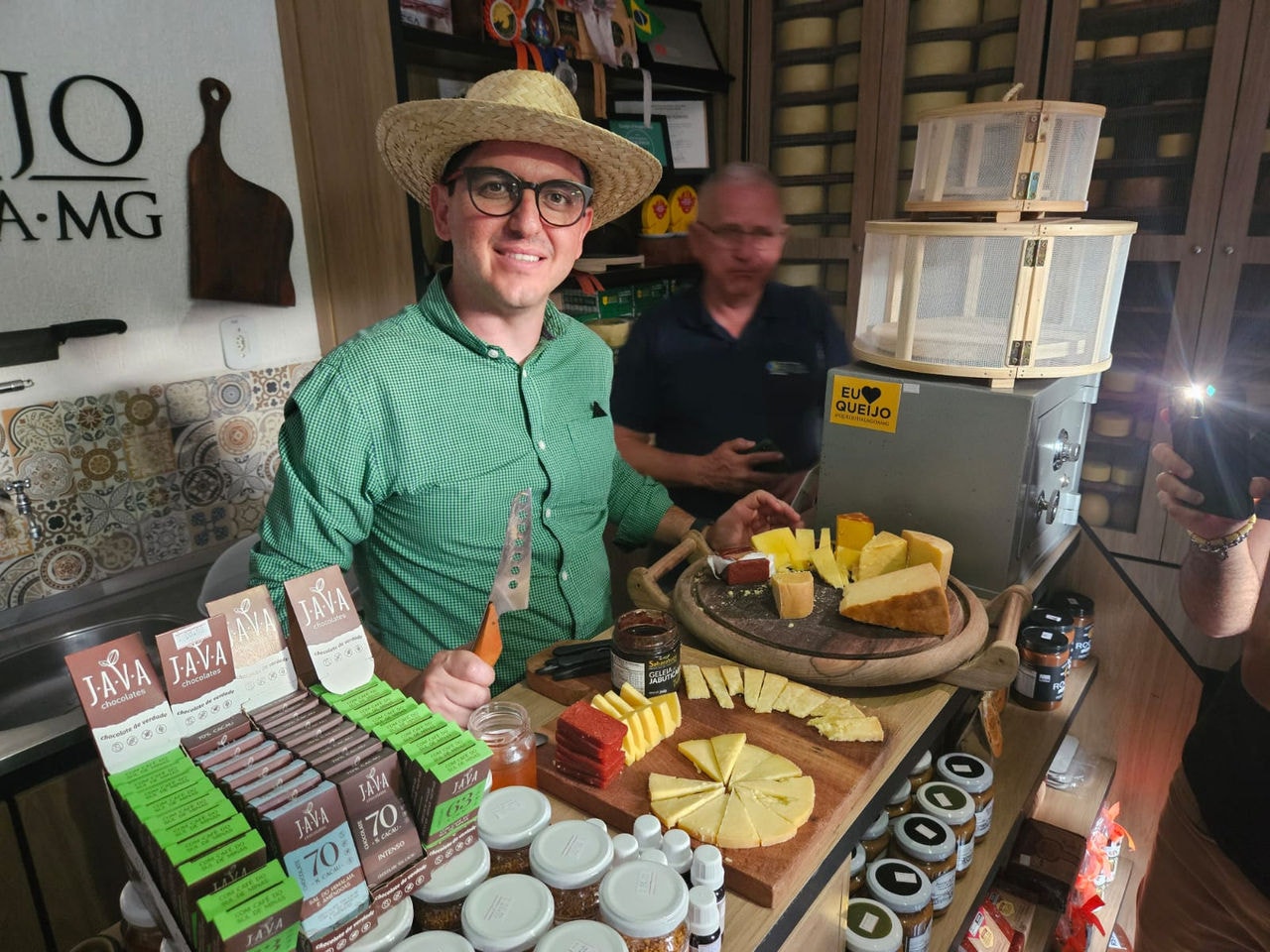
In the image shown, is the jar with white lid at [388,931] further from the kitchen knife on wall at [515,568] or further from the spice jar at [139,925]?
the kitchen knife on wall at [515,568]

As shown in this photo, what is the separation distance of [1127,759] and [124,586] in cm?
252

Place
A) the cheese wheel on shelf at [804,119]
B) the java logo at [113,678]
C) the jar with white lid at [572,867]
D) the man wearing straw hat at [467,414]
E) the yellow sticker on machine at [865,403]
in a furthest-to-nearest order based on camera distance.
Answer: the cheese wheel on shelf at [804,119] → the yellow sticker on machine at [865,403] → the man wearing straw hat at [467,414] → the jar with white lid at [572,867] → the java logo at [113,678]

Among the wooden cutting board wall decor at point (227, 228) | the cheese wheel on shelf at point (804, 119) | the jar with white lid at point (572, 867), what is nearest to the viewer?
the jar with white lid at point (572, 867)

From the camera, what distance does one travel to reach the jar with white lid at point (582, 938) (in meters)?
0.68

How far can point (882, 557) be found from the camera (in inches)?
56.5

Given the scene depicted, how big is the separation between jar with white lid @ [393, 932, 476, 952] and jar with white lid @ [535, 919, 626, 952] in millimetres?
64

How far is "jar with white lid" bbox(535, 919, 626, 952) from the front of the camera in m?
0.68

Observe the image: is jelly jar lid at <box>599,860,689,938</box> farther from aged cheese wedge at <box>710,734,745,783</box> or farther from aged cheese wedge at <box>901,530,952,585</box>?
aged cheese wedge at <box>901,530,952,585</box>

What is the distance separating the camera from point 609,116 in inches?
129

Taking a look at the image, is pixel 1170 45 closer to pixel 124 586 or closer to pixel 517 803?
pixel 517 803

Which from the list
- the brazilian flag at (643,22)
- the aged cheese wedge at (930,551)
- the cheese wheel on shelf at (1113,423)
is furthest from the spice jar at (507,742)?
the brazilian flag at (643,22)

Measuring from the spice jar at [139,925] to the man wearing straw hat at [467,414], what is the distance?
0.39 metres

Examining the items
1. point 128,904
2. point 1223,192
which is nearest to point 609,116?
point 1223,192

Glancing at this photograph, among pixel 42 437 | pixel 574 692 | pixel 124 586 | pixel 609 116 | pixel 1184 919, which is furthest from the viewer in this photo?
pixel 609 116
